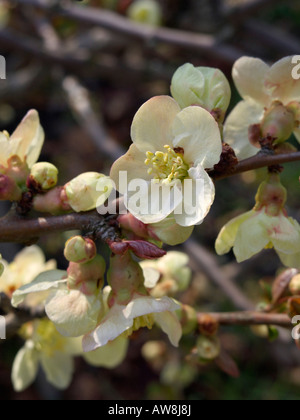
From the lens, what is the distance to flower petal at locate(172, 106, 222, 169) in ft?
3.10

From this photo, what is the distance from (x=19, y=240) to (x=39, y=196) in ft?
0.35

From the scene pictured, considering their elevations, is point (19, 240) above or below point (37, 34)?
below

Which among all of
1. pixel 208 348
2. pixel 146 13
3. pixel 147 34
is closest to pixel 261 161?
pixel 208 348

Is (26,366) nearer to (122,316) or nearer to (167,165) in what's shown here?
(122,316)

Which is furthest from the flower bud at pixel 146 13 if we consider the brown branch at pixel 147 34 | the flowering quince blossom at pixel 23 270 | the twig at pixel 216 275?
the flowering quince blossom at pixel 23 270

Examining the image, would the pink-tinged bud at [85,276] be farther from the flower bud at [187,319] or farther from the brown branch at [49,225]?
the flower bud at [187,319]

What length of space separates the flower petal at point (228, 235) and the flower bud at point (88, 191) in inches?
10.6

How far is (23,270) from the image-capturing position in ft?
5.00

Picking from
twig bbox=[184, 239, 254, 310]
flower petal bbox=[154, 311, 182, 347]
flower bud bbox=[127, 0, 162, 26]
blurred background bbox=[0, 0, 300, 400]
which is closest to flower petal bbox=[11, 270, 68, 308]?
flower petal bbox=[154, 311, 182, 347]

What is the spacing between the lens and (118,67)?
9.80ft

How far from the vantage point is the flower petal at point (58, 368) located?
5.11 feet

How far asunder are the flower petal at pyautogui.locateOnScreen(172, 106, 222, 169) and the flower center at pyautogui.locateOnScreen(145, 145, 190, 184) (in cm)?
3
